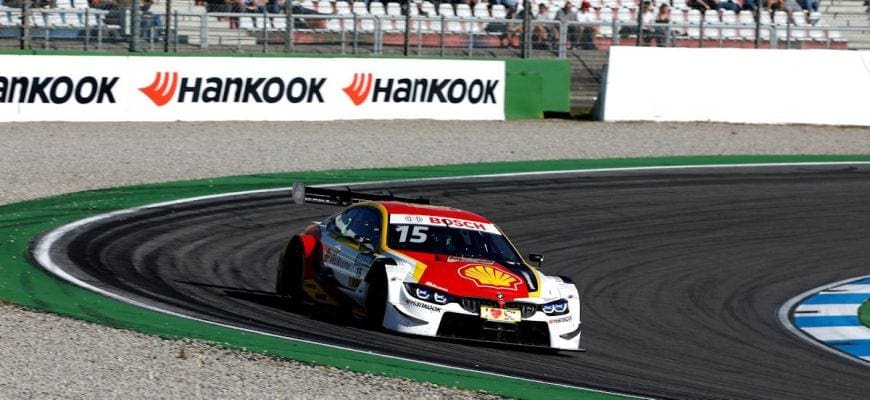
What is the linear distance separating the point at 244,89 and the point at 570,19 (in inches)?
288

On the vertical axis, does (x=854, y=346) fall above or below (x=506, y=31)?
below

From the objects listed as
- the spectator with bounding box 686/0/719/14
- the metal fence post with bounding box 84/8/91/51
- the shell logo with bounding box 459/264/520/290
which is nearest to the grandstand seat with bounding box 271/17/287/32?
the metal fence post with bounding box 84/8/91/51

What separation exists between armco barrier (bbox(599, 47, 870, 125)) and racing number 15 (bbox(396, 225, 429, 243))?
1571cm

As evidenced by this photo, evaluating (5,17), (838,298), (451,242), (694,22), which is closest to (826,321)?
(838,298)

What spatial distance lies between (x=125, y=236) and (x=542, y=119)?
13.9 meters

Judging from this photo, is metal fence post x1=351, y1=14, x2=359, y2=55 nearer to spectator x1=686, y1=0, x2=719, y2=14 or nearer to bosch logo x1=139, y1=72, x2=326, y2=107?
bosch logo x1=139, y1=72, x2=326, y2=107

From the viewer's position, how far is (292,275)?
1334cm

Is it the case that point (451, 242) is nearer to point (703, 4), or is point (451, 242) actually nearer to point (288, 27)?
point (288, 27)

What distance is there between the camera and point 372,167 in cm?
2256

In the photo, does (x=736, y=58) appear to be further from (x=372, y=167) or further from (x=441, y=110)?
(x=372, y=167)

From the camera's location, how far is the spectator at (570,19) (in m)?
28.9

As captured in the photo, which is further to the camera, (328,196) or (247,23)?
(247,23)

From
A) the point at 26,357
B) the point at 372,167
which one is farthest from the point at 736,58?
the point at 26,357

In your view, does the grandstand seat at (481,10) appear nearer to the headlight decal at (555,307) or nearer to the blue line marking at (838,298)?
the blue line marking at (838,298)
